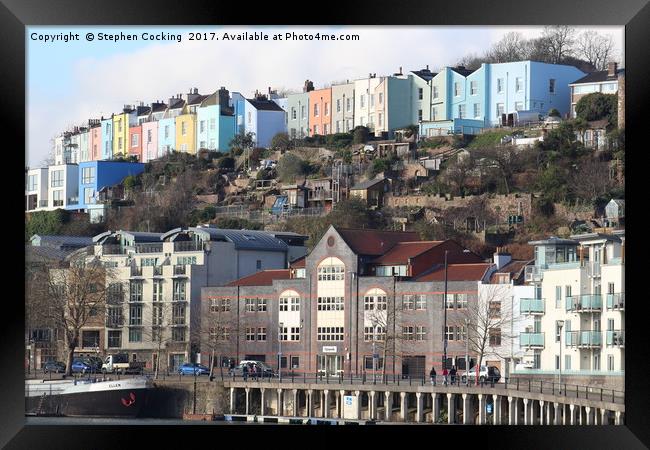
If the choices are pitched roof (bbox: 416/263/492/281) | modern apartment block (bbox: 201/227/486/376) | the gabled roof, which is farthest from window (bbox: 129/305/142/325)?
the gabled roof

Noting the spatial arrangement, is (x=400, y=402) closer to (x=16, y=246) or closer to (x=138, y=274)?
(x=138, y=274)

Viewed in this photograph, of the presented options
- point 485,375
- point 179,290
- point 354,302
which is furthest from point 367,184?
point 485,375

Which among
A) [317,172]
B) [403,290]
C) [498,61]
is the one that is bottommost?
[403,290]

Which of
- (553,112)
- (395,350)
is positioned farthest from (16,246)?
(553,112)

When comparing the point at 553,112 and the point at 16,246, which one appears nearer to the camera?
the point at 16,246

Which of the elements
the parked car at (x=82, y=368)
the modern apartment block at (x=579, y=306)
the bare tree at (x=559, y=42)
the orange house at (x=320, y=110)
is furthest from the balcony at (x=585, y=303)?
the orange house at (x=320, y=110)

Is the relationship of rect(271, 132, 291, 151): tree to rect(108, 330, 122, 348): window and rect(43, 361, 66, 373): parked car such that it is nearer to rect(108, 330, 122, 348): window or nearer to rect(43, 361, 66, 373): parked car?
rect(108, 330, 122, 348): window
